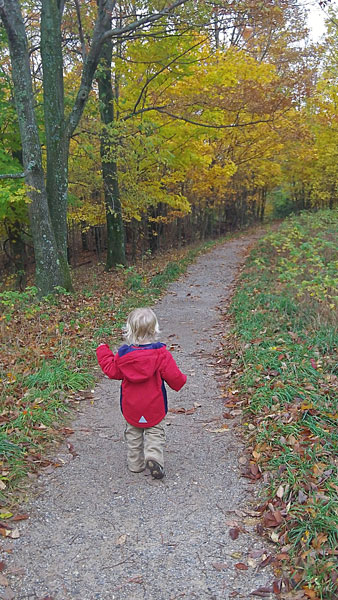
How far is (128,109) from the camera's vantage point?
1360 centimetres

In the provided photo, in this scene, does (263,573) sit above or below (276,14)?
below

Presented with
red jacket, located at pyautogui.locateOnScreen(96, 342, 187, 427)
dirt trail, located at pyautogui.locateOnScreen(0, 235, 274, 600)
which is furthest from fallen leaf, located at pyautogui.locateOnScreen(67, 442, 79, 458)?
red jacket, located at pyautogui.locateOnScreen(96, 342, 187, 427)

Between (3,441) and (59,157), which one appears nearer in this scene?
(3,441)

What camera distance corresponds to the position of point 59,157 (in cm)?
1008

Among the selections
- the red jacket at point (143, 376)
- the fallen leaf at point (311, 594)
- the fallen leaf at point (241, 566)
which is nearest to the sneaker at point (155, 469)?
the red jacket at point (143, 376)

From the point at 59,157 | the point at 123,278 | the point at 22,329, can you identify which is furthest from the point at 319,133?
the point at 22,329

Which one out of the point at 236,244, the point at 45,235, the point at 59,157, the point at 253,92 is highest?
the point at 253,92

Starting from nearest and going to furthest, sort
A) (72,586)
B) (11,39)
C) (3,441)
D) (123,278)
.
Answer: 1. (72,586)
2. (3,441)
3. (11,39)
4. (123,278)

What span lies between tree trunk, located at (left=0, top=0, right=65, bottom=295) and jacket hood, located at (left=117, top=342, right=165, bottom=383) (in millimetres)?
5956

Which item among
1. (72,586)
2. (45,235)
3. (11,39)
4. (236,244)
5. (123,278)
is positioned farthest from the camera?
(236,244)

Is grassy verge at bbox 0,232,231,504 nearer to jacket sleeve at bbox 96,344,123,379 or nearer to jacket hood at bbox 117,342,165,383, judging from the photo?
jacket sleeve at bbox 96,344,123,379

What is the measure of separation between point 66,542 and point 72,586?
0.43 metres

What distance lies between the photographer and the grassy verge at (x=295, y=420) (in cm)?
294

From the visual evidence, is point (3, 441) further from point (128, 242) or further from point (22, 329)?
point (128, 242)
